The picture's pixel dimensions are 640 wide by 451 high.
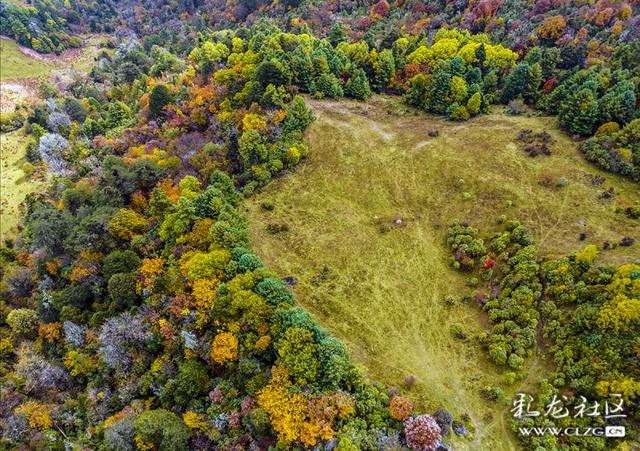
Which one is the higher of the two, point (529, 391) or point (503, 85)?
point (503, 85)

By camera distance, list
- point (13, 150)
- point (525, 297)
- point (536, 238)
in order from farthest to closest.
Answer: point (13, 150), point (536, 238), point (525, 297)

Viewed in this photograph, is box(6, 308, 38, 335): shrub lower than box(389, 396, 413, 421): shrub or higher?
lower

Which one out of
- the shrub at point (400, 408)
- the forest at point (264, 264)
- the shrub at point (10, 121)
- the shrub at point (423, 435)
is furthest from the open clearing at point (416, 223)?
the shrub at point (10, 121)

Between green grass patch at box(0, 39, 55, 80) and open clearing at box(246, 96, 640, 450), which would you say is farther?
green grass patch at box(0, 39, 55, 80)

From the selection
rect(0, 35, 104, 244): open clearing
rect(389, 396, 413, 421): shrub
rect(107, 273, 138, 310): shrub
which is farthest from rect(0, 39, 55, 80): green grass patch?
rect(389, 396, 413, 421): shrub

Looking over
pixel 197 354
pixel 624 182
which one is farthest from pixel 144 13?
pixel 624 182

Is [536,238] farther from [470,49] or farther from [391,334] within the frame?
[470,49]

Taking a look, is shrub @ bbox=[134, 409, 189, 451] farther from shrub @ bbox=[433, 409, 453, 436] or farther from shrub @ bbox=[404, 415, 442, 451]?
shrub @ bbox=[433, 409, 453, 436]

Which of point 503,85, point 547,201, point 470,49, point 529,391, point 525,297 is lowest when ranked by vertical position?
point 529,391
